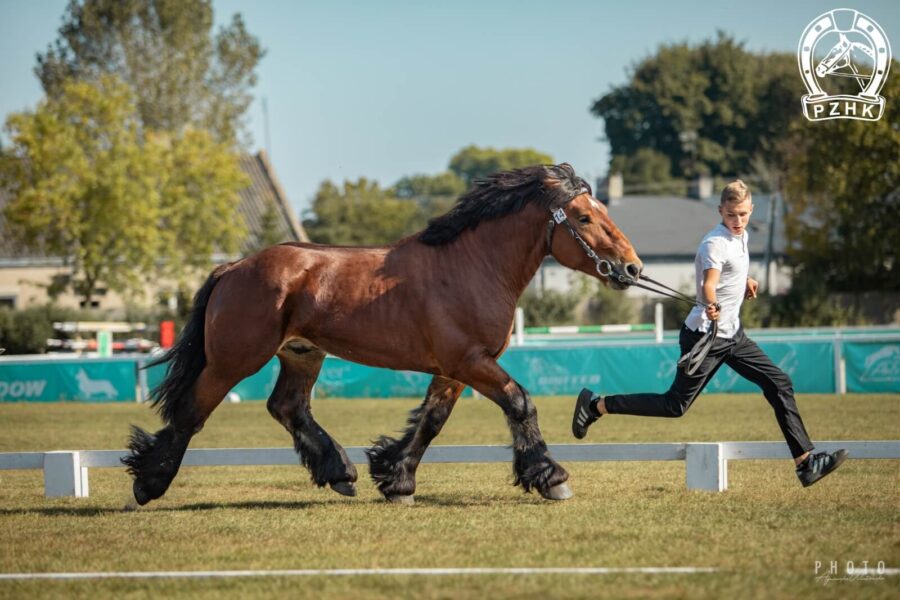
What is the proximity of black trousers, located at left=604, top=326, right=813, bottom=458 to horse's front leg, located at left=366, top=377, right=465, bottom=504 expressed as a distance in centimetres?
160

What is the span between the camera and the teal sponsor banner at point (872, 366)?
19859 mm

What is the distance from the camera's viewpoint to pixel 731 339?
24.6ft

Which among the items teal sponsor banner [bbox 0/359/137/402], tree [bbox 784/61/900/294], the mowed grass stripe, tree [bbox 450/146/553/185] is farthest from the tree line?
tree [bbox 450/146/553/185]

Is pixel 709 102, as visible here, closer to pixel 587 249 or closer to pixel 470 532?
pixel 587 249

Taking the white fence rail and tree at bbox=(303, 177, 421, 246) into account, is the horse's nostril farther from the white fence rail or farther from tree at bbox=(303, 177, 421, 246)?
tree at bbox=(303, 177, 421, 246)

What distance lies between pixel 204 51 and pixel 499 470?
50.8 meters

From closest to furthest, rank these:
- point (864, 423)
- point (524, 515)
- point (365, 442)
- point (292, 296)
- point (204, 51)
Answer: point (524, 515) < point (292, 296) < point (365, 442) < point (864, 423) < point (204, 51)

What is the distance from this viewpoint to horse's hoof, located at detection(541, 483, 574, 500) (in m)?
7.77

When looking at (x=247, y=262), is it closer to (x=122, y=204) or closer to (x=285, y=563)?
(x=285, y=563)

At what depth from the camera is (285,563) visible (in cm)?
598

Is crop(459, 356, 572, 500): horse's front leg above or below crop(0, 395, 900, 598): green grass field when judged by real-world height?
above

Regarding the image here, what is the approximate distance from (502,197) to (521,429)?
173 centimetres

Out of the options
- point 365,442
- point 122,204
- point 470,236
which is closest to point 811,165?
point 122,204

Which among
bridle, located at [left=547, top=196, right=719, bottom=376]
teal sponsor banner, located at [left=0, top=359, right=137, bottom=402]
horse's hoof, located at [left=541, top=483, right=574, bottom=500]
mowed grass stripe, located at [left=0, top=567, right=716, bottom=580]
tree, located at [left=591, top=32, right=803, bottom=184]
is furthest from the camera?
tree, located at [left=591, top=32, right=803, bottom=184]
